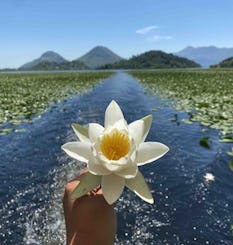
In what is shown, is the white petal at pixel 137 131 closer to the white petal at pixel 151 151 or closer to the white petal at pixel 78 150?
the white petal at pixel 151 151

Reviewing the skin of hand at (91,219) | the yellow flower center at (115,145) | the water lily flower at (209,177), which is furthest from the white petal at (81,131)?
the water lily flower at (209,177)

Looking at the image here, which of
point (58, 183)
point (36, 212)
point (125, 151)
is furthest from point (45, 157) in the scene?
point (125, 151)

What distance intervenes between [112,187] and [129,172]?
76mm

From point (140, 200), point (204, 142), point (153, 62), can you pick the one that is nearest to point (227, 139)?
point (204, 142)

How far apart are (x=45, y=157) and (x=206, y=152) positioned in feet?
10.6

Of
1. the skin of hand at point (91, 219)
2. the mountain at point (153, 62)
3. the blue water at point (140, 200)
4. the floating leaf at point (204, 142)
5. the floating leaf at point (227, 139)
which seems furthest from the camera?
the mountain at point (153, 62)

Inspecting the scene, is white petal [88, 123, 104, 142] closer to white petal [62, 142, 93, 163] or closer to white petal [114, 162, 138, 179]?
white petal [62, 142, 93, 163]

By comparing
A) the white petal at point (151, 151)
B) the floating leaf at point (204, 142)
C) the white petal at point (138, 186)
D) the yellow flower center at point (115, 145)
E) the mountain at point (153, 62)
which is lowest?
the mountain at point (153, 62)

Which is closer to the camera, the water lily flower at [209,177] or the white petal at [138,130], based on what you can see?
the white petal at [138,130]

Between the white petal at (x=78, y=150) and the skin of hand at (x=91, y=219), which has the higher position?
the white petal at (x=78, y=150)

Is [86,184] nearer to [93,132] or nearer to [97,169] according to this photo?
[97,169]

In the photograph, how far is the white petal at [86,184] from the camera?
1160mm

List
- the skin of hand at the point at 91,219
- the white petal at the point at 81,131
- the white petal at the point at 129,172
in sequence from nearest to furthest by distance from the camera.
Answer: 1. the white petal at the point at 129,172
2. the white petal at the point at 81,131
3. the skin of hand at the point at 91,219

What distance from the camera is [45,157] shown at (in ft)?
21.7
